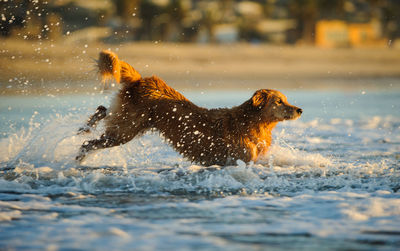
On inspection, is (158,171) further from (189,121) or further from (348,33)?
(348,33)

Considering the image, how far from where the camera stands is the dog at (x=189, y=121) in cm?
584

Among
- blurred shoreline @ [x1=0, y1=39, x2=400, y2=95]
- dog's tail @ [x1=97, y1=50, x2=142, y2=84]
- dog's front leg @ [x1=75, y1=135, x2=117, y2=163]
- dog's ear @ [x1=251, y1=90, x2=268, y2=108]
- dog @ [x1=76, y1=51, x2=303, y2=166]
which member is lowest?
dog's front leg @ [x1=75, y1=135, x2=117, y2=163]

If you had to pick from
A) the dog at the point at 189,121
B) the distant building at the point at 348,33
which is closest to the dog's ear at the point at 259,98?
the dog at the point at 189,121

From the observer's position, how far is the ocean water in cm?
337

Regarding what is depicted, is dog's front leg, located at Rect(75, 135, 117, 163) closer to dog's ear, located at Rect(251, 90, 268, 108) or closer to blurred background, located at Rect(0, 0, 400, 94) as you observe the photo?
blurred background, located at Rect(0, 0, 400, 94)

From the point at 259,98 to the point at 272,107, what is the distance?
186 millimetres

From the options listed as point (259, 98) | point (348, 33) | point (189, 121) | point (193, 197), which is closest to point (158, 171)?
point (189, 121)

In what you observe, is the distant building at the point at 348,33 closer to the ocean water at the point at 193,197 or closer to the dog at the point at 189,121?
the ocean water at the point at 193,197

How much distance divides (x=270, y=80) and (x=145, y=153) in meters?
13.5

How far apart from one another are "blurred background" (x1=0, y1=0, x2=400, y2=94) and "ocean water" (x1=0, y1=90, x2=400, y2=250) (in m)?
1.34

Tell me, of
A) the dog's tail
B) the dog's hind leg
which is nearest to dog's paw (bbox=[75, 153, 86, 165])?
the dog's hind leg

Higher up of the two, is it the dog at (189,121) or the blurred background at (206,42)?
the blurred background at (206,42)

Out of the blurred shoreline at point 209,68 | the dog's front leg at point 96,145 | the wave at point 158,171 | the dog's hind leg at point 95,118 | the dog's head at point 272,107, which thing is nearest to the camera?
the wave at point 158,171

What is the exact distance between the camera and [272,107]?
5.88 meters
